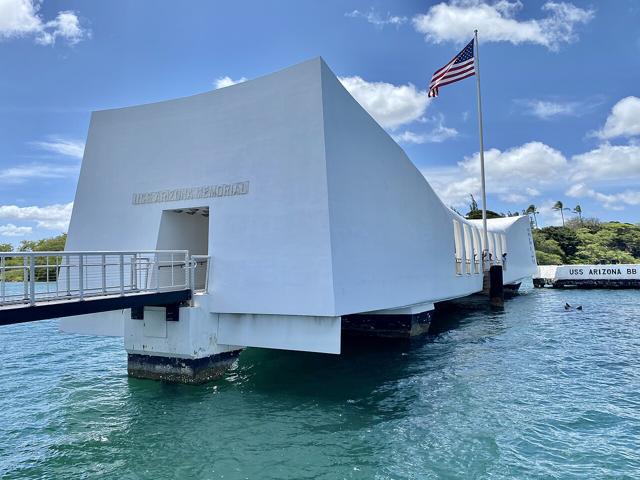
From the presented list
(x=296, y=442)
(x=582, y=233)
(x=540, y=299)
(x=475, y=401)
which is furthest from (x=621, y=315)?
(x=582, y=233)

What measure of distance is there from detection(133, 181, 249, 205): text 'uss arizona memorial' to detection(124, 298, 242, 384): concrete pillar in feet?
10.1

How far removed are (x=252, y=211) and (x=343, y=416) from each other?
5.28m

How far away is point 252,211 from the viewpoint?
11000 millimetres

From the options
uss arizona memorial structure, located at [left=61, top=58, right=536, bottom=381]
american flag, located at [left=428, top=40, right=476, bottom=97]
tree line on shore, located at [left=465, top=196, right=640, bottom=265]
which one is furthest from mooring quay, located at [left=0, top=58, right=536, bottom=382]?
tree line on shore, located at [left=465, top=196, right=640, bottom=265]

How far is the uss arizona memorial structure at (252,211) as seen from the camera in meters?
10.3

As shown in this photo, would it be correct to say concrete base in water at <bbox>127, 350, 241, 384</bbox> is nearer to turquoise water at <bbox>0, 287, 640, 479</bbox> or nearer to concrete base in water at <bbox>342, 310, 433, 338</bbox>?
turquoise water at <bbox>0, 287, 640, 479</bbox>

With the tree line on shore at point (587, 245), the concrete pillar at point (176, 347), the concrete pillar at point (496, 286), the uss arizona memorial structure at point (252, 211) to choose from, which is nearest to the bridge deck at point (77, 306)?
the concrete pillar at point (176, 347)

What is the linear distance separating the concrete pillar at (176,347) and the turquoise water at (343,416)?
0.39 meters

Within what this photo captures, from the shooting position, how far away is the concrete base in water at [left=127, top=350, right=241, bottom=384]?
1075 centimetres

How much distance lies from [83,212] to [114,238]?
60.5 inches

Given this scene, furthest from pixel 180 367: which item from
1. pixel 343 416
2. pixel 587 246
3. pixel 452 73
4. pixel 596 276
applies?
pixel 587 246

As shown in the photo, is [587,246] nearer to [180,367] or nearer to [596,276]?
[596,276]

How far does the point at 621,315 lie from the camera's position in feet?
75.7

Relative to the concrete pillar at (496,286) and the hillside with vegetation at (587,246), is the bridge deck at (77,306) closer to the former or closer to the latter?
the concrete pillar at (496,286)
